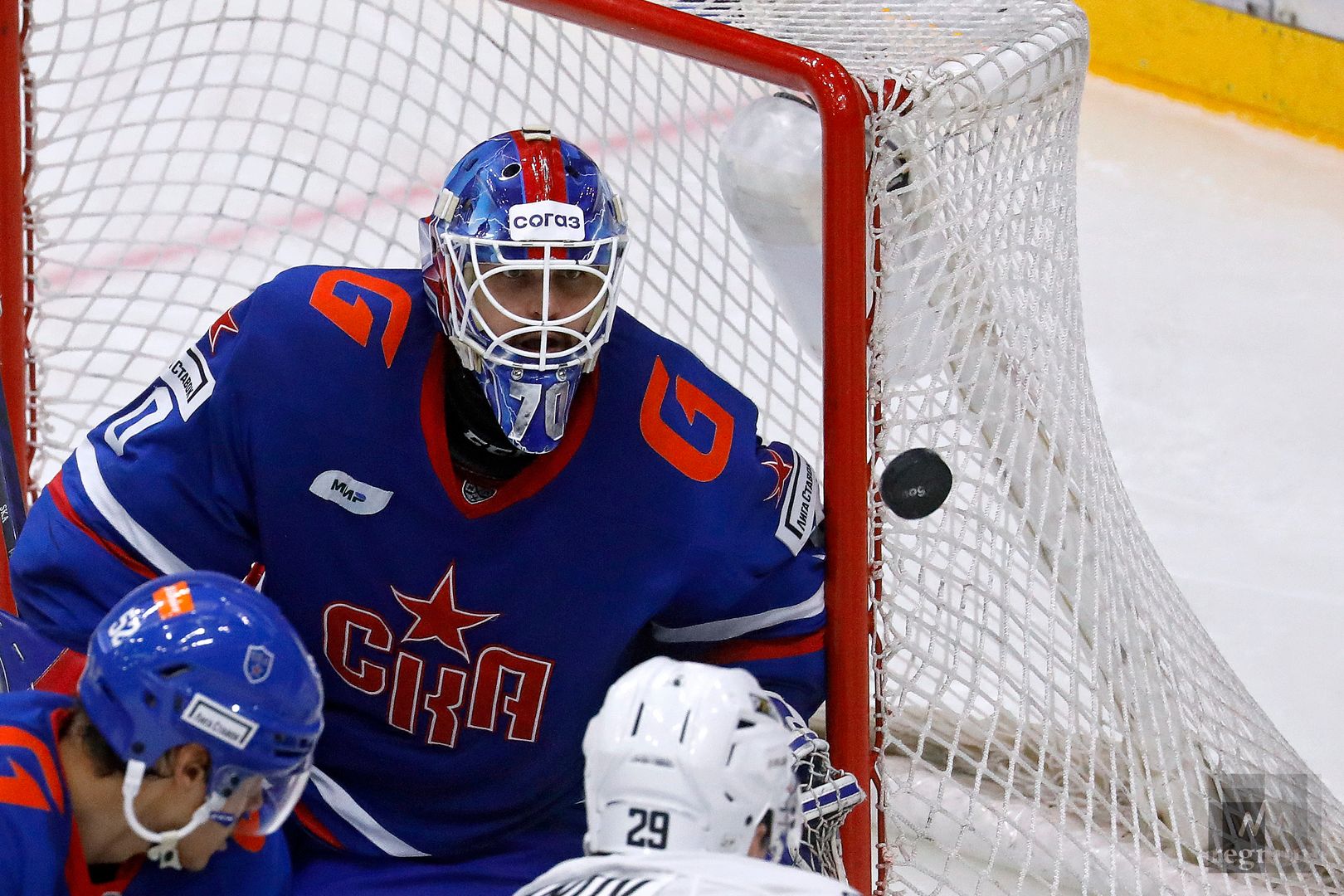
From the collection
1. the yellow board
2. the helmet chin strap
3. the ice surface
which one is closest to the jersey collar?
the helmet chin strap

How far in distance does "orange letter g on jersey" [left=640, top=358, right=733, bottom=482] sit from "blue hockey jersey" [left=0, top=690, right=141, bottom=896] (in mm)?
687

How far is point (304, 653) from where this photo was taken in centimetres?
153

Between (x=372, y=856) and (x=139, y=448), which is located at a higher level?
(x=139, y=448)

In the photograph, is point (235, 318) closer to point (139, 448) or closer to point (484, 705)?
point (139, 448)

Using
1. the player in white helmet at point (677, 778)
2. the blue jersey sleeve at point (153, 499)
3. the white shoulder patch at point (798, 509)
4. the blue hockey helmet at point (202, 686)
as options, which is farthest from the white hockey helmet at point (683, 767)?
the blue jersey sleeve at point (153, 499)

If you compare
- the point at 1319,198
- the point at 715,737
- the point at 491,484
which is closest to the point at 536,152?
the point at 491,484

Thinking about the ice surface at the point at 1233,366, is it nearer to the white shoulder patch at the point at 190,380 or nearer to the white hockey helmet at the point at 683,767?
the white hockey helmet at the point at 683,767

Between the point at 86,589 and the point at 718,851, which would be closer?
the point at 718,851

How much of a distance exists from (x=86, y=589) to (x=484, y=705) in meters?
0.47

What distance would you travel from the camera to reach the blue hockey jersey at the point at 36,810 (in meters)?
1.41

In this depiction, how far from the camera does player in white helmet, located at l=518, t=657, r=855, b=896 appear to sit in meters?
1.22

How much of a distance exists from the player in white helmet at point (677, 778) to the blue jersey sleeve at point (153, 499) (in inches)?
27.8

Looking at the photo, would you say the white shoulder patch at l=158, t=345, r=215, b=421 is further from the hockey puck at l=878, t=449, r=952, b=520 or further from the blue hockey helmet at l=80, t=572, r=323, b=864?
the hockey puck at l=878, t=449, r=952, b=520

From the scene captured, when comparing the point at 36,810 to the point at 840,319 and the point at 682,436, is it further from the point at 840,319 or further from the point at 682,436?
the point at 840,319
